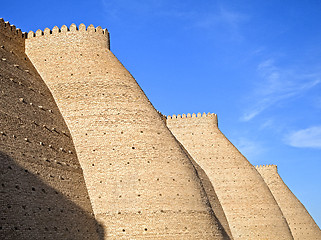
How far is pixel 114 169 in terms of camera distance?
20.5 m

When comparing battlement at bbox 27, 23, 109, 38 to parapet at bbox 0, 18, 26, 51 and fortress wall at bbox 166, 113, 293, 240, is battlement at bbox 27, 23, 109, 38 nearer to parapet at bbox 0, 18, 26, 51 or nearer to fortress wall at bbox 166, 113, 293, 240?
parapet at bbox 0, 18, 26, 51

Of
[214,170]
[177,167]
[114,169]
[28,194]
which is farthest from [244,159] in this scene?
[28,194]

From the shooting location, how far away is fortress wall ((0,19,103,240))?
16453mm

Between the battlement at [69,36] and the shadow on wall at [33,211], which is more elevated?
the battlement at [69,36]

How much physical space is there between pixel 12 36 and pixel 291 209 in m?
26.1

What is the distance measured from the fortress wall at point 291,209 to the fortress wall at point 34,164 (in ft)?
75.3

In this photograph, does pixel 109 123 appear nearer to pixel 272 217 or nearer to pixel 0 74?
pixel 0 74

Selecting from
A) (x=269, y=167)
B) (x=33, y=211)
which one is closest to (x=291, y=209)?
(x=269, y=167)

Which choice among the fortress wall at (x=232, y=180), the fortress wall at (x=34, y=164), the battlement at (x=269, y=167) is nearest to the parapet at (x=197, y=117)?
the fortress wall at (x=232, y=180)

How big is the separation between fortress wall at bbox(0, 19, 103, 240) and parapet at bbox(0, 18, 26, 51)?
4 centimetres

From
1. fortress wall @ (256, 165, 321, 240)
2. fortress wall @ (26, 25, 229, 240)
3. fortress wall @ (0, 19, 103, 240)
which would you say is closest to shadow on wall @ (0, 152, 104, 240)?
fortress wall @ (0, 19, 103, 240)

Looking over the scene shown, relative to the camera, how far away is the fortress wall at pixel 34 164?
16.5 meters

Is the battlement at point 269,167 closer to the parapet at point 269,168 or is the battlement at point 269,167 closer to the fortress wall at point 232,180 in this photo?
the parapet at point 269,168

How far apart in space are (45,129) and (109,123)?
2992 millimetres
